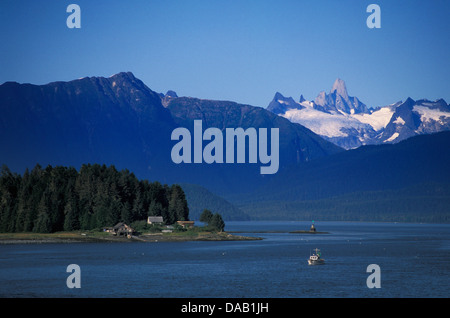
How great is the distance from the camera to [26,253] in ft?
571

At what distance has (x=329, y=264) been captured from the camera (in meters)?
153
